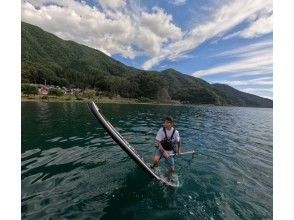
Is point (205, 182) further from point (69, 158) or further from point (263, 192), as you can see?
point (69, 158)

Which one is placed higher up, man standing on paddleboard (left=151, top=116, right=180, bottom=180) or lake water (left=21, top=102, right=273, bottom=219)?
man standing on paddleboard (left=151, top=116, right=180, bottom=180)

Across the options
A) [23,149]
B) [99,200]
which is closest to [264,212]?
[99,200]

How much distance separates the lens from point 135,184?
1231 cm

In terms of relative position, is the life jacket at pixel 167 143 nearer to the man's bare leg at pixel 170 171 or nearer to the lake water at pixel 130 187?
the man's bare leg at pixel 170 171

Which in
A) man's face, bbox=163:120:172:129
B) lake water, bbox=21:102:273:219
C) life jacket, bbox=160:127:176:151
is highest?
man's face, bbox=163:120:172:129

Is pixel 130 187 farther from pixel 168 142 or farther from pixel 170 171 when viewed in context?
pixel 168 142

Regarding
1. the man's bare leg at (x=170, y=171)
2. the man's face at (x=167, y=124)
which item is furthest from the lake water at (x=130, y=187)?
the man's face at (x=167, y=124)

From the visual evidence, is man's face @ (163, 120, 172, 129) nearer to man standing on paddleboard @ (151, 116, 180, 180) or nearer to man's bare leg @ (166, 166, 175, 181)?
man standing on paddleboard @ (151, 116, 180, 180)

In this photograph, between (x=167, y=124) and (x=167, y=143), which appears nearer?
(x=167, y=124)

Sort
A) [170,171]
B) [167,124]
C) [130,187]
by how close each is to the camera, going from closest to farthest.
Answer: [130,187] → [167,124] → [170,171]

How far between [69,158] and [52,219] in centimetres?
805

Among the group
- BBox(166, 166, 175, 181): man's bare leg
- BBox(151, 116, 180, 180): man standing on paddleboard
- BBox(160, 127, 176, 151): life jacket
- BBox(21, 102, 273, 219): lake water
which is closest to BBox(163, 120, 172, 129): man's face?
BBox(151, 116, 180, 180): man standing on paddleboard

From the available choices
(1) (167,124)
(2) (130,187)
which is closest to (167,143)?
(1) (167,124)
